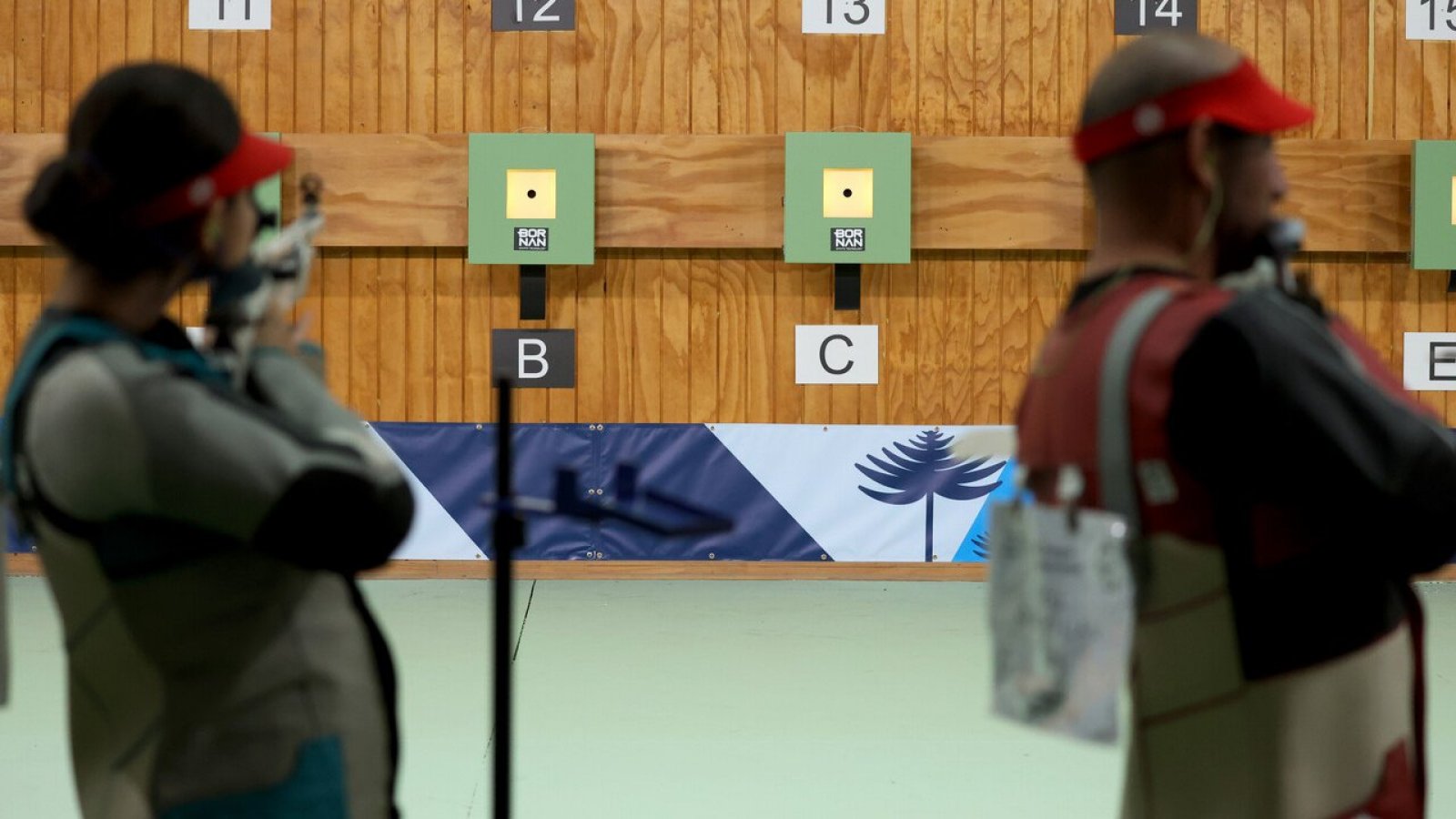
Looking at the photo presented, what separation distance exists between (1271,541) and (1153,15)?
5167mm

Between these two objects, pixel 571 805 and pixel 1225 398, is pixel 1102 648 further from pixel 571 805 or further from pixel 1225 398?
pixel 571 805

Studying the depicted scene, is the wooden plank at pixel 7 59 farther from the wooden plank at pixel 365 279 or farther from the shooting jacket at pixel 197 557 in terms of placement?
the shooting jacket at pixel 197 557

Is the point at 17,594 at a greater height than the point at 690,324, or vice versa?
the point at 690,324

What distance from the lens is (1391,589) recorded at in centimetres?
124

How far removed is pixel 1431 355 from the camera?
5.91 meters

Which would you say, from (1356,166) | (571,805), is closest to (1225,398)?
(571,805)

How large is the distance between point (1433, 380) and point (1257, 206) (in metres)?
5.23

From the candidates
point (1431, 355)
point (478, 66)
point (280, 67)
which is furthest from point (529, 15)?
point (1431, 355)

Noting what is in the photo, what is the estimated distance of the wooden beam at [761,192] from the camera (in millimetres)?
5809

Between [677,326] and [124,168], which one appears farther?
[677,326]

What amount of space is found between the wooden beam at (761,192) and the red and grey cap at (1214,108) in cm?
459

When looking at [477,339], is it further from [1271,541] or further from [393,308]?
[1271,541]

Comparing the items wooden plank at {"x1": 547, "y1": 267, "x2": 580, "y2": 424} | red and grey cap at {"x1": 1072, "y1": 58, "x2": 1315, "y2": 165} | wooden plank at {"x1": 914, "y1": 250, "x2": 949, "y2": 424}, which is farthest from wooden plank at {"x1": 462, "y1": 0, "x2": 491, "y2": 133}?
red and grey cap at {"x1": 1072, "y1": 58, "x2": 1315, "y2": 165}

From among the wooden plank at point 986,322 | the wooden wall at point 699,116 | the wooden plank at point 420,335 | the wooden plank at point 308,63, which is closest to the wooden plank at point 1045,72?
the wooden wall at point 699,116
